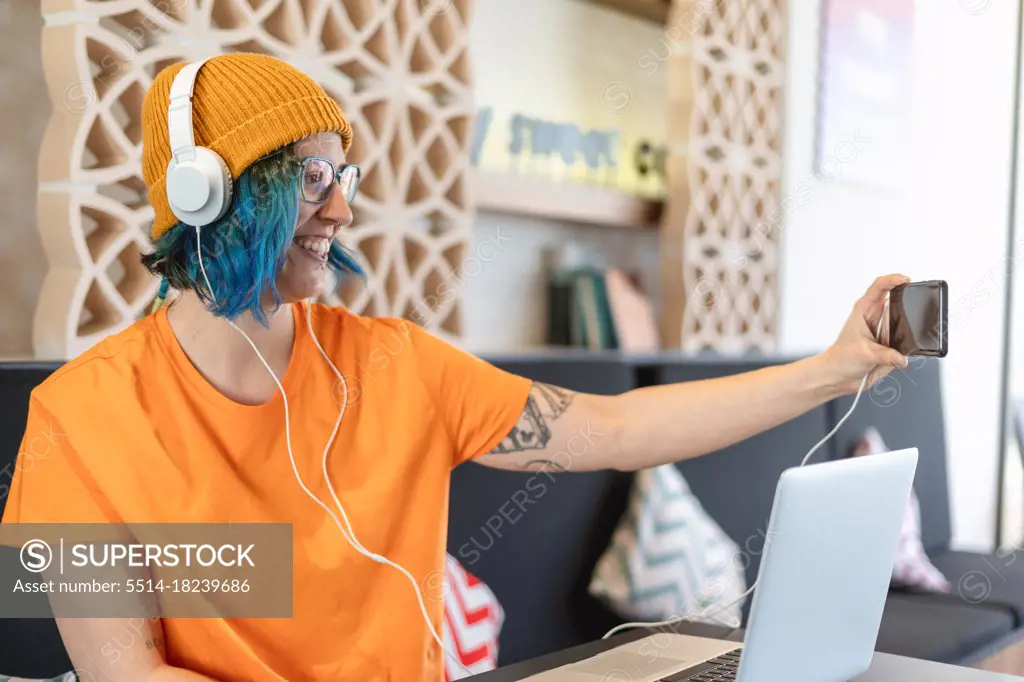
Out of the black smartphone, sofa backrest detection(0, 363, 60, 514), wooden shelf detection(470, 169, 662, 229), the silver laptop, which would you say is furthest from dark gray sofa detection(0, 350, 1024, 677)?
the black smartphone

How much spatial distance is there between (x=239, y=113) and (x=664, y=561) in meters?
1.39

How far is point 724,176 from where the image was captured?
2934mm

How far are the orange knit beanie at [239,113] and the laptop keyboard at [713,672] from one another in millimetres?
710

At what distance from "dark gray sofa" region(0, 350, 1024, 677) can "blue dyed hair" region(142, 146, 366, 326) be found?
1.35 ft

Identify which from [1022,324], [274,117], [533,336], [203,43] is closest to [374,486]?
[274,117]

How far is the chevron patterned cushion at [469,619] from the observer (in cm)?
170

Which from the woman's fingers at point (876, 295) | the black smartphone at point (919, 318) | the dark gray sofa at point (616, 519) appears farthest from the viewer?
the dark gray sofa at point (616, 519)

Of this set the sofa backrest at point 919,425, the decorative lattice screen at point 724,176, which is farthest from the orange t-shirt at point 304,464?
the sofa backrest at point 919,425

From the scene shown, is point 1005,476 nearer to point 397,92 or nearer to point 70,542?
point 397,92

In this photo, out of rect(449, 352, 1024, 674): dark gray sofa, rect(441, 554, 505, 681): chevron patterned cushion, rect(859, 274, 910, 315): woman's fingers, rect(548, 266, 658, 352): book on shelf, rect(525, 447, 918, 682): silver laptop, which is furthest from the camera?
rect(548, 266, 658, 352): book on shelf

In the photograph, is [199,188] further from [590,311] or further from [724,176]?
[724,176]

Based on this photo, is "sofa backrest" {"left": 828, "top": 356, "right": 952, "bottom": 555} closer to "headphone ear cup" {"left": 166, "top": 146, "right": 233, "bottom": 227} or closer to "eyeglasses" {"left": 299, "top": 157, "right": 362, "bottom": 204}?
"eyeglasses" {"left": 299, "top": 157, "right": 362, "bottom": 204}

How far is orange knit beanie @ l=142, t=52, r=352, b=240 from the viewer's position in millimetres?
1126

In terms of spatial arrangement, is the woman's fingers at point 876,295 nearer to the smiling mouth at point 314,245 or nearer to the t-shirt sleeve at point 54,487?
the smiling mouth at point 314,245
